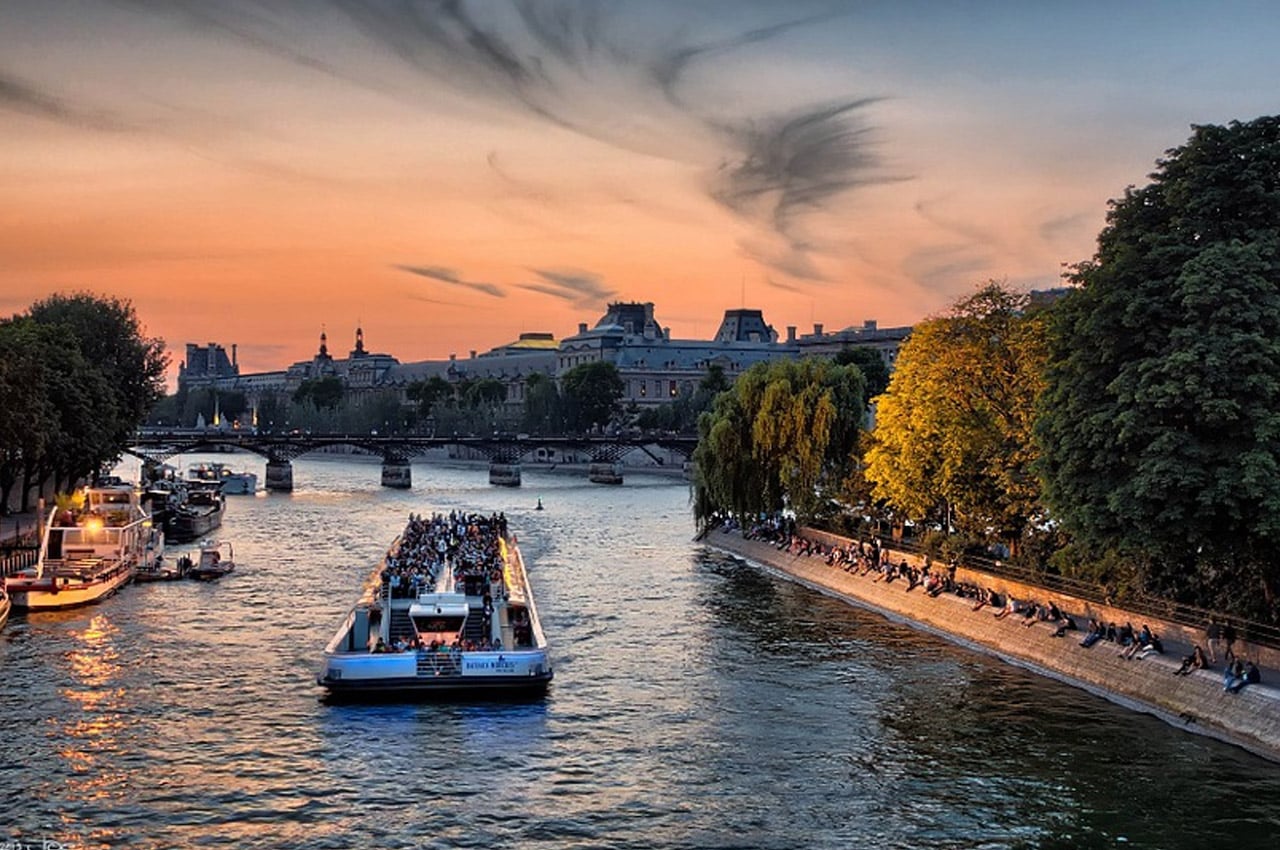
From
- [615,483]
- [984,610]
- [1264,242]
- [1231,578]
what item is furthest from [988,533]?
[615,483]

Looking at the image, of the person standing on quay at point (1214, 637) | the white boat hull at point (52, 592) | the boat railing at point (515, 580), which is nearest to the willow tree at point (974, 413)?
the person standing on quay at point (1214, 637)

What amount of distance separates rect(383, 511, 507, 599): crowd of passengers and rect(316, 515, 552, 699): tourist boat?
0.41 feet

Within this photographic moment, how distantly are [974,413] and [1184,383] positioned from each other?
1894 centimetres

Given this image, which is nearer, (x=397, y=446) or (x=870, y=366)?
(x=870, y=366)

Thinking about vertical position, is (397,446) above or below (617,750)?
above

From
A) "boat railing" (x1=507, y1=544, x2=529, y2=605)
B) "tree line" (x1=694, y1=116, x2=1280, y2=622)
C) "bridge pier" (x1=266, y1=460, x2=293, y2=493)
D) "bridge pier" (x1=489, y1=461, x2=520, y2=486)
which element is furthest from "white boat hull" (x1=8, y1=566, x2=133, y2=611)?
"bridge pier" (x1=489, y1=461, x2=520, y2=486)

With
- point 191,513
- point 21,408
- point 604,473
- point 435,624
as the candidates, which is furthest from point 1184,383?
point 604,473

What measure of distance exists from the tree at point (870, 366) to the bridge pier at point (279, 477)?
69.2 meters

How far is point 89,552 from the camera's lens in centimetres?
6681

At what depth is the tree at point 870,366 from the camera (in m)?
114

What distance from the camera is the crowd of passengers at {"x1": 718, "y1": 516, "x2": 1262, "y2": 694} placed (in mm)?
36875

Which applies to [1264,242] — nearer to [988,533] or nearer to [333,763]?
[988,533]

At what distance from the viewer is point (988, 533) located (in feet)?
180

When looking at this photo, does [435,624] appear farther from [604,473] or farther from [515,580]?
[604,473]
